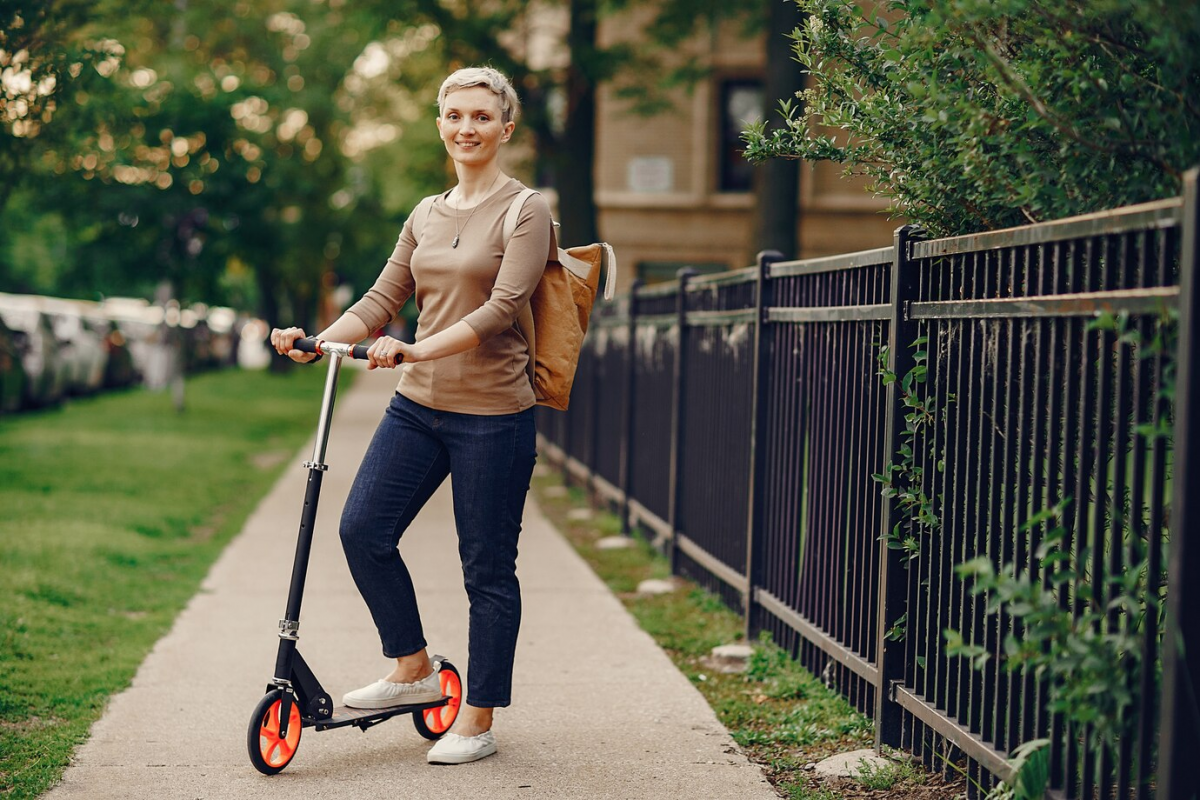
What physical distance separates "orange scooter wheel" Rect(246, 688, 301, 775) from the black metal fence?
183cm

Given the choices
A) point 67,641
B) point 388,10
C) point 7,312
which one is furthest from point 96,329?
point 67,641

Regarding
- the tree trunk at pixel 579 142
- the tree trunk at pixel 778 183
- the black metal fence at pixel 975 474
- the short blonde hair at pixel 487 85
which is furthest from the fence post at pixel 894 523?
the tree trunk at pixel 579 142

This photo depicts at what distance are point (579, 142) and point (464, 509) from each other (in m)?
13.1

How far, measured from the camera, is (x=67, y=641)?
583 centimetres

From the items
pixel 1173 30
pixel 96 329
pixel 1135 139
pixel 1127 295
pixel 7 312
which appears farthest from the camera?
pixel 96 329

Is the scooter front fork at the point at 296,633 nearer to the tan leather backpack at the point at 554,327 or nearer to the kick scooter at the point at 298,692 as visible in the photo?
the kick scooter at the point at 298,692

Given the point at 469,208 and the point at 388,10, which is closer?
the point at 469,208

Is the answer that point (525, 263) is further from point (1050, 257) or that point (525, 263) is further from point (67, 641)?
point (67, 641)

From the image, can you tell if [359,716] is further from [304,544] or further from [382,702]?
[304,544]

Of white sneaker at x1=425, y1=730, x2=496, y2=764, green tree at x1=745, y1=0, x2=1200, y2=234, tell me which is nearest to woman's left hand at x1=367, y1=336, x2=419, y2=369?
white sneaker at x1=425, y1=730, x2=496, y2=764

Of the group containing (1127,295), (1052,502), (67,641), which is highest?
(1127,295)

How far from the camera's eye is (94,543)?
8.19 m

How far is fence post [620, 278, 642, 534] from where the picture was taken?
939 cm

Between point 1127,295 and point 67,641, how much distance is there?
4674 mm
